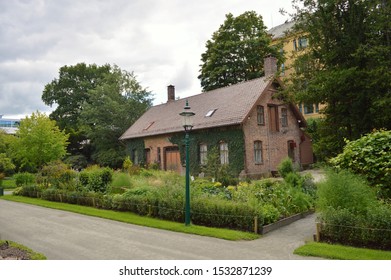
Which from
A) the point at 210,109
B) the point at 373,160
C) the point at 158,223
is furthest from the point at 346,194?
the point at 210,109

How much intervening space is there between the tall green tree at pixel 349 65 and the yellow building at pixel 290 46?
54.4 inches

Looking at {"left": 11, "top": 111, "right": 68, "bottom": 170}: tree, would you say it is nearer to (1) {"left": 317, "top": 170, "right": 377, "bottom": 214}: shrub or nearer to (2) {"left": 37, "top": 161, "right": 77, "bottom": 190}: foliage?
(2) {"left": 37, "top": 161, "right": 77, "bottom": 190}: foliage

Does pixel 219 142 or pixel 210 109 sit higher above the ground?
pixel 210 109

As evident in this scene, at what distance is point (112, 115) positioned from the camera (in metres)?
35.9

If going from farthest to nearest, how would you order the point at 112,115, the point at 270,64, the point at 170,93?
the point at 112,115 < the point at 170,93 < the point at 270,64

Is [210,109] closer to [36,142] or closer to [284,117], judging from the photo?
[284,117]

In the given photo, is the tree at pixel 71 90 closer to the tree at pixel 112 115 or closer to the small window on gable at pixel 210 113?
the tree at pixel 112 115

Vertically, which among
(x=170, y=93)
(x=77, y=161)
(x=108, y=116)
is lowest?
(x=77, y=161)

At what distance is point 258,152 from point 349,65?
35.4 feet

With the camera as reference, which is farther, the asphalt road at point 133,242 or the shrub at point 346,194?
the shrub at point 346,194

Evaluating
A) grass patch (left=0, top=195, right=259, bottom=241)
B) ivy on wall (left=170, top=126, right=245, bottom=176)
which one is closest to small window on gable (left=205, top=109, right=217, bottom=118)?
ivy on wall (left=170, top=126, right=245, bottom=176)

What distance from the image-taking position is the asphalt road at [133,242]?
7395mm

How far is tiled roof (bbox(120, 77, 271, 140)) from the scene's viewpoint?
22000 mm

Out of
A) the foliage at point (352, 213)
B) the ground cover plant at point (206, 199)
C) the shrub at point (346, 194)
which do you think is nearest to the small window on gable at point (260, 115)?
the ground cover plant at point (206, 199)
